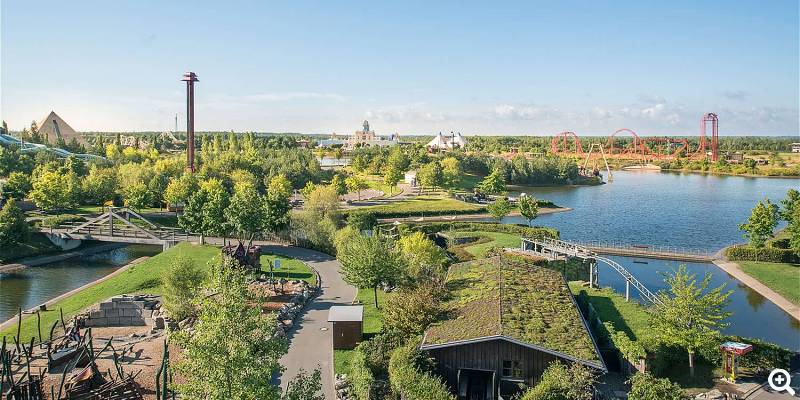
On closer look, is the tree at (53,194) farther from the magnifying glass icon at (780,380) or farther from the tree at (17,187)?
the magnifying glass icon at (780,380)

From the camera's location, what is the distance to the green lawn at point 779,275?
35178mm

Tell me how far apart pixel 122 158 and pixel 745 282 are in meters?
84.0

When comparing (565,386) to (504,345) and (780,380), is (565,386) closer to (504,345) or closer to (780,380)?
(504,345)

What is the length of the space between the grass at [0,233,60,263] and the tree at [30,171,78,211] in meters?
8.12

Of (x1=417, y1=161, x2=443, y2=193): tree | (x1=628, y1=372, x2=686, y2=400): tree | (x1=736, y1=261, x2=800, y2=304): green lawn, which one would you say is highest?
(x1=417, y1=161, x2=443, y2=193): tree

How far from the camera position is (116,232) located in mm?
49000

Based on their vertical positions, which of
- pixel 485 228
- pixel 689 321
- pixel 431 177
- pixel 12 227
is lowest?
pixel 689 321

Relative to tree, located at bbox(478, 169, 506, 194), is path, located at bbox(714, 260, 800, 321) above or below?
below

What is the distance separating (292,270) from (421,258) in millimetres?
9267

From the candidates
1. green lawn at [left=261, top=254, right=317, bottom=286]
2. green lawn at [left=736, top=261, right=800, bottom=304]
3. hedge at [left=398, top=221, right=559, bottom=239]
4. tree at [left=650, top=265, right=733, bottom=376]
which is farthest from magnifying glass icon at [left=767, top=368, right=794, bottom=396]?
hedge at [left=398, top=221, right=559, bottom=239]

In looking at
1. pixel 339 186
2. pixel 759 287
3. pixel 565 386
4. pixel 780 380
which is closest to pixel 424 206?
pixel 339 186

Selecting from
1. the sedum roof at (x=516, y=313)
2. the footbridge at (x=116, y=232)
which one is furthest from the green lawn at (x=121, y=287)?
the sedum roof at (x=516, y=313)

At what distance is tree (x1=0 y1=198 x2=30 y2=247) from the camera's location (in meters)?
45.1

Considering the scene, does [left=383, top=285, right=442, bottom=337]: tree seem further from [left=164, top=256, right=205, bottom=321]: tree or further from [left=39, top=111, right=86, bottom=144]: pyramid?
[left=39, top=111, right=86, bottom=144]: pyramid
